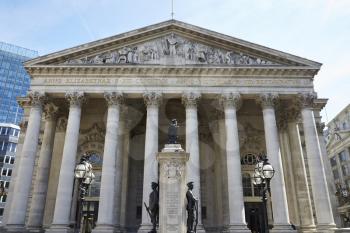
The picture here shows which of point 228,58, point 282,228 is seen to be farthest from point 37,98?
point 282,228

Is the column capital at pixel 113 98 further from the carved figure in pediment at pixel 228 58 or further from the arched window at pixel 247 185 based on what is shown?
the arched window at pixel 247 185

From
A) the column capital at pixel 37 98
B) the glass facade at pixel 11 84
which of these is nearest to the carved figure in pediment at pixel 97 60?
the column capital at pixel 37 98

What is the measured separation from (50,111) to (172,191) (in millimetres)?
20311

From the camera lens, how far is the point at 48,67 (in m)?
26.4

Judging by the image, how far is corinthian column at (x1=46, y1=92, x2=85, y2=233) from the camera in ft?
73.9

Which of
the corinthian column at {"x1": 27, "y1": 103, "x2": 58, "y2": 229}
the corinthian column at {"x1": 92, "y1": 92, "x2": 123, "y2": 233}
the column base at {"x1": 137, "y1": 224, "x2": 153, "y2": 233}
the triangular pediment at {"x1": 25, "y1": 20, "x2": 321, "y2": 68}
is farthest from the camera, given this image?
the triangular pediment at {"x1": 25, "y1": 20, "x2": 321, "y2": 68}

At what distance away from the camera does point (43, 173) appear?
2702 centimetres

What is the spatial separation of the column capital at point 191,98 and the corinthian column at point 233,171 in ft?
6.77

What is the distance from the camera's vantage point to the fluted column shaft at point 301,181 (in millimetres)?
26672

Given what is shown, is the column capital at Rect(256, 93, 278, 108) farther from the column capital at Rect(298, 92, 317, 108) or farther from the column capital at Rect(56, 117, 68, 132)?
the column capital at Rect(56, 117, 68, 132)

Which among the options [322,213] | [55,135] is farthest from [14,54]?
[322,213]

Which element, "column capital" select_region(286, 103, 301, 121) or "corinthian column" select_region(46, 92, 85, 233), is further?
"column capital" select_region(286, 103, 301, 121)

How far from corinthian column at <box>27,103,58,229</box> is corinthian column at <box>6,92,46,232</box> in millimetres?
2287

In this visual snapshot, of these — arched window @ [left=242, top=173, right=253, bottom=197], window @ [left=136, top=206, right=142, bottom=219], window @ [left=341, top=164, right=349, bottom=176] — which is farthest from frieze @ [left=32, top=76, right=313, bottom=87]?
window @ [left=341, top=164, right=349, bottom=176]
